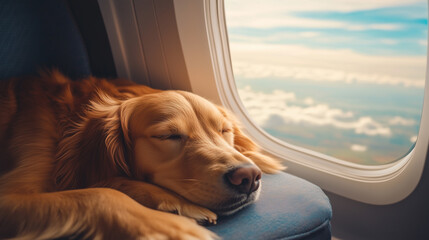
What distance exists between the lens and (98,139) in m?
1.22

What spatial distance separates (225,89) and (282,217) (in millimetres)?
1164

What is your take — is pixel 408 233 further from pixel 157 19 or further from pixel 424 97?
pixel 157 19

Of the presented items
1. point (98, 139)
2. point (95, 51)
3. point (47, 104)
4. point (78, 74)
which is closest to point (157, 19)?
point (95, 51)

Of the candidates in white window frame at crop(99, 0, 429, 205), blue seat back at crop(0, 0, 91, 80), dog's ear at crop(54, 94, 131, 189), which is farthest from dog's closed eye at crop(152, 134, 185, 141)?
white window frame at crop(99, 0, 429, 205)

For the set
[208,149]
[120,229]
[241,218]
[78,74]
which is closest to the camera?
[120,229]

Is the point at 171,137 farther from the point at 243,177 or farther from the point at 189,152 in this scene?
the point at 243,177

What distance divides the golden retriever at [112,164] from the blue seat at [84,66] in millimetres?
77

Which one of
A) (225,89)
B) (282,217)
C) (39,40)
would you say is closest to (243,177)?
(282,217)

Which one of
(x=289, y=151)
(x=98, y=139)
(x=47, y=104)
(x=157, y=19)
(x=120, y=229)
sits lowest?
(x=289, y=151)

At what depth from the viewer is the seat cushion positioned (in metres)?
1.02

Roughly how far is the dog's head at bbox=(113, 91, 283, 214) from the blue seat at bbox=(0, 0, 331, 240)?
80 mm

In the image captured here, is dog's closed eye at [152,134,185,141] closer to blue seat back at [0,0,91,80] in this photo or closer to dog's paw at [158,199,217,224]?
dog's paw at [158,199,217,224]

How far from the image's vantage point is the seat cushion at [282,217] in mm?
1016

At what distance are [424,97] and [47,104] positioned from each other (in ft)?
5.00
